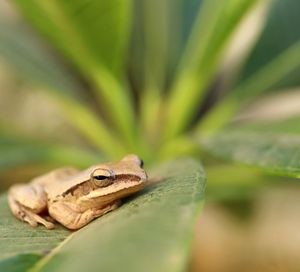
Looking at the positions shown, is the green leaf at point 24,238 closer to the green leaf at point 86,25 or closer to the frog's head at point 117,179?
the frog's head at point 117,179

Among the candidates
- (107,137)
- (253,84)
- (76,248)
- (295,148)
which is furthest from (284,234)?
(76,248)

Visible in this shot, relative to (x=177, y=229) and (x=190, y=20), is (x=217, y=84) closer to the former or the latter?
(x=190, y=20)

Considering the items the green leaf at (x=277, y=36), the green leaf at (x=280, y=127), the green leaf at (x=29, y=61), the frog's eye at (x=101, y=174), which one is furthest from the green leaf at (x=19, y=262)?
the green leaf at (x=277, y=36)

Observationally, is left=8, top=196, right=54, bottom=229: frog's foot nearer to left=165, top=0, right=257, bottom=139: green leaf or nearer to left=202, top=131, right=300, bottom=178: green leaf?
left=202, top=131, right=300, bottom=178: green leaf

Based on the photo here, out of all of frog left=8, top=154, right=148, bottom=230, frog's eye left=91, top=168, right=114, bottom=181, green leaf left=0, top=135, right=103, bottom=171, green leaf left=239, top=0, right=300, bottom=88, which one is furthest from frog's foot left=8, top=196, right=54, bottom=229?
green leaf left=239, top=0, right=300, bottom=88

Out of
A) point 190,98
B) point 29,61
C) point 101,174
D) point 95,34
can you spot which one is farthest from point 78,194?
point 29,61

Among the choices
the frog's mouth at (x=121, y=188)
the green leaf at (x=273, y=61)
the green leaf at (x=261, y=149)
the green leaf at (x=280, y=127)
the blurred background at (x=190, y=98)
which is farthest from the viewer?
the green leaf at (x=273, y=61)
